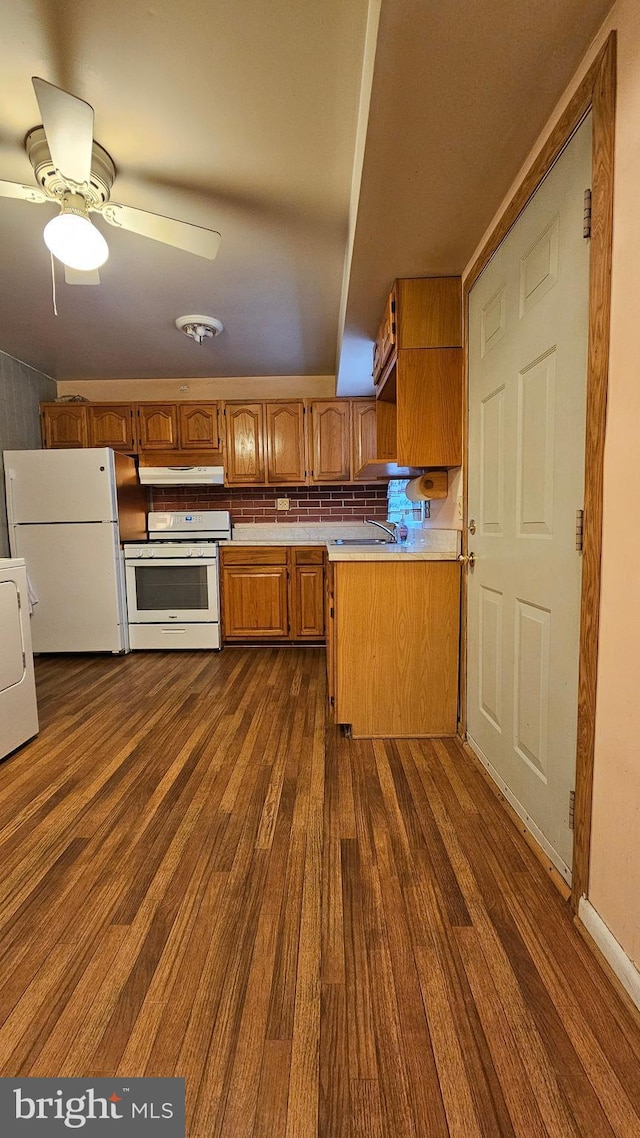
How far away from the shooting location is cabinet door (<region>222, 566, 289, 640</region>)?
384 cm

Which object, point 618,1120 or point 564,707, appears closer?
point 618,1120

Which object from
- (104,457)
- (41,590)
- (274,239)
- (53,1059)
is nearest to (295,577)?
(104,457)

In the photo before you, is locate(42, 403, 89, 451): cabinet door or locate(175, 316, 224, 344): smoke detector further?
locate(42, 403, 89, 451): cabinet door

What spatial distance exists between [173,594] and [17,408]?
1.85 metres

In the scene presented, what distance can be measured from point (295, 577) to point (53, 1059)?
123 inches

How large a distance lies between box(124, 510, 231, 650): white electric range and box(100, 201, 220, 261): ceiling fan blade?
222 cm

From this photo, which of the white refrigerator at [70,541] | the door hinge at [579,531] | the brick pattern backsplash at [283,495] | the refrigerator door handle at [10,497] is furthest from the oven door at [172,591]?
the door hinge at [579,531]

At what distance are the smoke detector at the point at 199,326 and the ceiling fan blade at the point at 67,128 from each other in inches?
53.4

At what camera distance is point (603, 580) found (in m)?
1.05

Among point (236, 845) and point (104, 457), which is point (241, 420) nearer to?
point (104, 457)

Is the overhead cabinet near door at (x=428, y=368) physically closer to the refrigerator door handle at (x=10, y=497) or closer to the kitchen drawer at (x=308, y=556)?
the kitchen drawer at (x=308, y=556)

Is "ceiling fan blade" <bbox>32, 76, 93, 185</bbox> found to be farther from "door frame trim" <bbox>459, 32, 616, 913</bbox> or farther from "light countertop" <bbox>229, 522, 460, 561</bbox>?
"light countertop" <bbox>229, 522, 460, 561</bbox>

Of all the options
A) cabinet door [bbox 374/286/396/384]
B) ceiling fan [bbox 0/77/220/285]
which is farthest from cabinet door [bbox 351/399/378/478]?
ceiling fan [bbox 0/77/220/285]

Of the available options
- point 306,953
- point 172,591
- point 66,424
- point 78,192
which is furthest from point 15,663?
point 66,424
